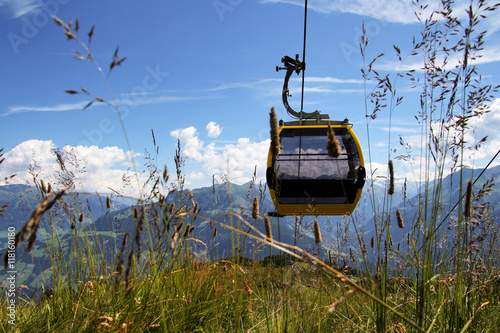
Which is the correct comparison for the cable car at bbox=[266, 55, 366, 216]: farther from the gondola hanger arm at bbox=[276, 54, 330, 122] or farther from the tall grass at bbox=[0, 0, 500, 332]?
the tall grass at bbox=[0, 0, 500, 332]

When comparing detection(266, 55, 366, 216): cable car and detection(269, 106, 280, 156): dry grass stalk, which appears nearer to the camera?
detection(269, 106, 280, 156): dry grass stalk

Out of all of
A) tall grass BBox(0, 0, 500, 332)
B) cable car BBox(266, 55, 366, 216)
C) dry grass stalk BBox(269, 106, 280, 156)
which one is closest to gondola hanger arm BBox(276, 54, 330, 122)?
cable car BBox(266, 55, 366, 216)

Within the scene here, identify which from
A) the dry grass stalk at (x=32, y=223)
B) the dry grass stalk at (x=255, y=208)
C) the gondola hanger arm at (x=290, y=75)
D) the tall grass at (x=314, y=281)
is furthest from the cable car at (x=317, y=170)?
the dry grass stalk at (x=32, y=223)

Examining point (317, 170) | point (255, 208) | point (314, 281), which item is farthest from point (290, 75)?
point (255, 208)

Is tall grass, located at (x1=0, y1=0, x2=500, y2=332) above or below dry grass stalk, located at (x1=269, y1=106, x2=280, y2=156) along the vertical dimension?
below

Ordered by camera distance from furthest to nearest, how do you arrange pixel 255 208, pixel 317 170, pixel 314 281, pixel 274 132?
pixel 317 170 → pixel 314 281 → pixel 255 208 → pixel 274 132

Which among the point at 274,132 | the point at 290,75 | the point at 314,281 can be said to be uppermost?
the point at 290,75

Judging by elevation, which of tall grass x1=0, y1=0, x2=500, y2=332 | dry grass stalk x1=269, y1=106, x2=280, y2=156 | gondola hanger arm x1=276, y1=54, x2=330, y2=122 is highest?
gondola hanger arm x1=276, y1=54, x2=330, y2=122

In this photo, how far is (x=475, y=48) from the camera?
1.87 metres

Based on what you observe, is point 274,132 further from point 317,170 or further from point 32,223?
point 317,170

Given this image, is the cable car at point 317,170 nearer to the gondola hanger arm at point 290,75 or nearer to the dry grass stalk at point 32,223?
the gondola hanger arm at point 290,75

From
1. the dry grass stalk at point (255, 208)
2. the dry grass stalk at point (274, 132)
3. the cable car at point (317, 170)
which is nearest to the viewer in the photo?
the dry grass stalk at point (274, 132)

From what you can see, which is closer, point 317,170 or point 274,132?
point 274,132

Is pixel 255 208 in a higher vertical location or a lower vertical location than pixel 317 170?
lower
